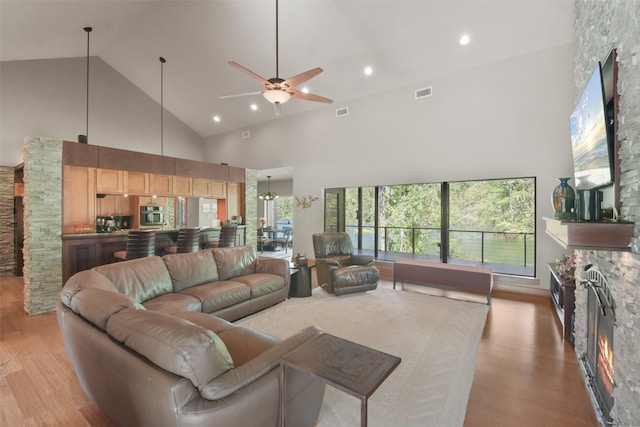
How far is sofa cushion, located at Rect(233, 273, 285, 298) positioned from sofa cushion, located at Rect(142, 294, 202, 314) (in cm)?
79

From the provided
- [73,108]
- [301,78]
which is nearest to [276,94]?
[301,78]

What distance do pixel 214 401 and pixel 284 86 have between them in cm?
353

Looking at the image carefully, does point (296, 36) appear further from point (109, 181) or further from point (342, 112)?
point (109, 181)

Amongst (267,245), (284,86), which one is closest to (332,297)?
(284,86)

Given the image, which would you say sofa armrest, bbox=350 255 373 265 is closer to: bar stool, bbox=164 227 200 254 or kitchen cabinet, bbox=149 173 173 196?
bar stool, bbox=164 227 200 254


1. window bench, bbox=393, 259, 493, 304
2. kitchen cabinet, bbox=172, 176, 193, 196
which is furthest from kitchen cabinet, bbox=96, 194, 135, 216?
window bench, bbox=393, 259, 493, 304

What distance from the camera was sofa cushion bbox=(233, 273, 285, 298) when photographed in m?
3.84

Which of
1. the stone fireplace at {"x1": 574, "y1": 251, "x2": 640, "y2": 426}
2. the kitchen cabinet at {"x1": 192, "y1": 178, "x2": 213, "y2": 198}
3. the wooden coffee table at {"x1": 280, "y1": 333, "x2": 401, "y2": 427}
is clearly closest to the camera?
the wooden coffee table at {"x1": 280, "y1": 333, "x2": 401, "y2": 427}

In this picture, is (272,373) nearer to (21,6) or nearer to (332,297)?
(332,297)

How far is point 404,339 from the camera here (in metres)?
3.19

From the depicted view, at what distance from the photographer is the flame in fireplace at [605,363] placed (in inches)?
73.9

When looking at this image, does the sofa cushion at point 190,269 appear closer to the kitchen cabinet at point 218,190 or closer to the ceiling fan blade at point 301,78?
the ceiling fan blade at point 301,78

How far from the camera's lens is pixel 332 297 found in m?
4.72

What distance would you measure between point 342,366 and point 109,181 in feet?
20.8
